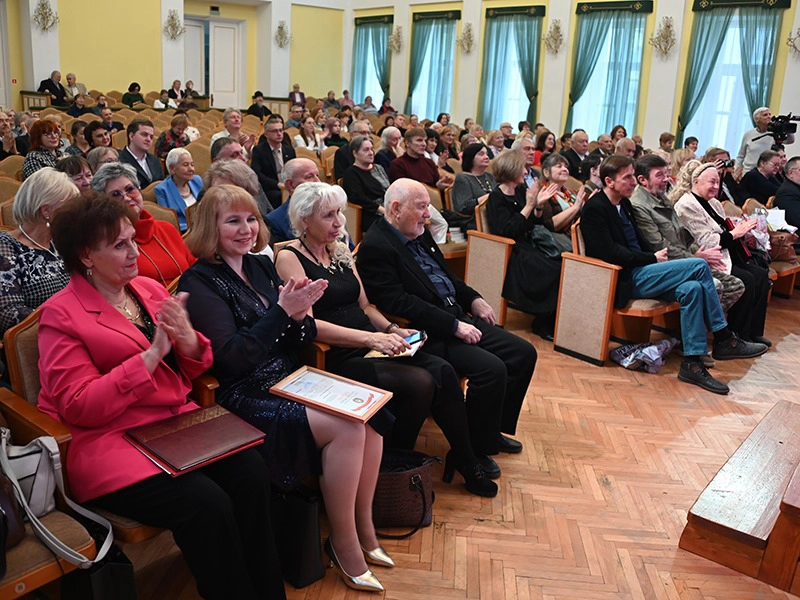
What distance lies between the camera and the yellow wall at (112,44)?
1544cm

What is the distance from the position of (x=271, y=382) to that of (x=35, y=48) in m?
15.2

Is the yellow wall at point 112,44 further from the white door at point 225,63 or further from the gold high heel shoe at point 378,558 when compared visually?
the gold high heel shoe at point 378,558

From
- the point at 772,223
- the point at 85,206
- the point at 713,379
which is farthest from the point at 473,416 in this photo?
the point at 772,223

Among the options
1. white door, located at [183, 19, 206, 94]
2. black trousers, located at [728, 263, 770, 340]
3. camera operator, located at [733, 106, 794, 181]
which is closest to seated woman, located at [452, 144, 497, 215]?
black trousers, located at [728, 263, 770, 340]

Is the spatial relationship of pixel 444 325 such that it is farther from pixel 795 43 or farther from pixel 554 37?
pixel 554 37

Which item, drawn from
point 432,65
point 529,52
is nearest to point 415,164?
point 529,52

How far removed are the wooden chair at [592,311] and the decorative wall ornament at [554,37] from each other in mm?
10673

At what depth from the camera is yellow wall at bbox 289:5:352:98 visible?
729 inches

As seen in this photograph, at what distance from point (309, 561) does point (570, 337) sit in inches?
110

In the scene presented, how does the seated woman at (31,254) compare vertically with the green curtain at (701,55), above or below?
below

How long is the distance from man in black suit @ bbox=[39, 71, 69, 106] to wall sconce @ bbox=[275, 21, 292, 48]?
5.63m

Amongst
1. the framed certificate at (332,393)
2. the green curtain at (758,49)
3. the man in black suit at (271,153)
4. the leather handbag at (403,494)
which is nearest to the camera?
the framed certificate at (332,393)

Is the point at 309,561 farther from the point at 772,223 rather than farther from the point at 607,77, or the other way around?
the point at 607,77

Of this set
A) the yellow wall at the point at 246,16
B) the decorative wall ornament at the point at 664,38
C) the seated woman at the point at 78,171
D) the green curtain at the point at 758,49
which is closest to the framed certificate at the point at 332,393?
the seated woman at the point at 78,171
